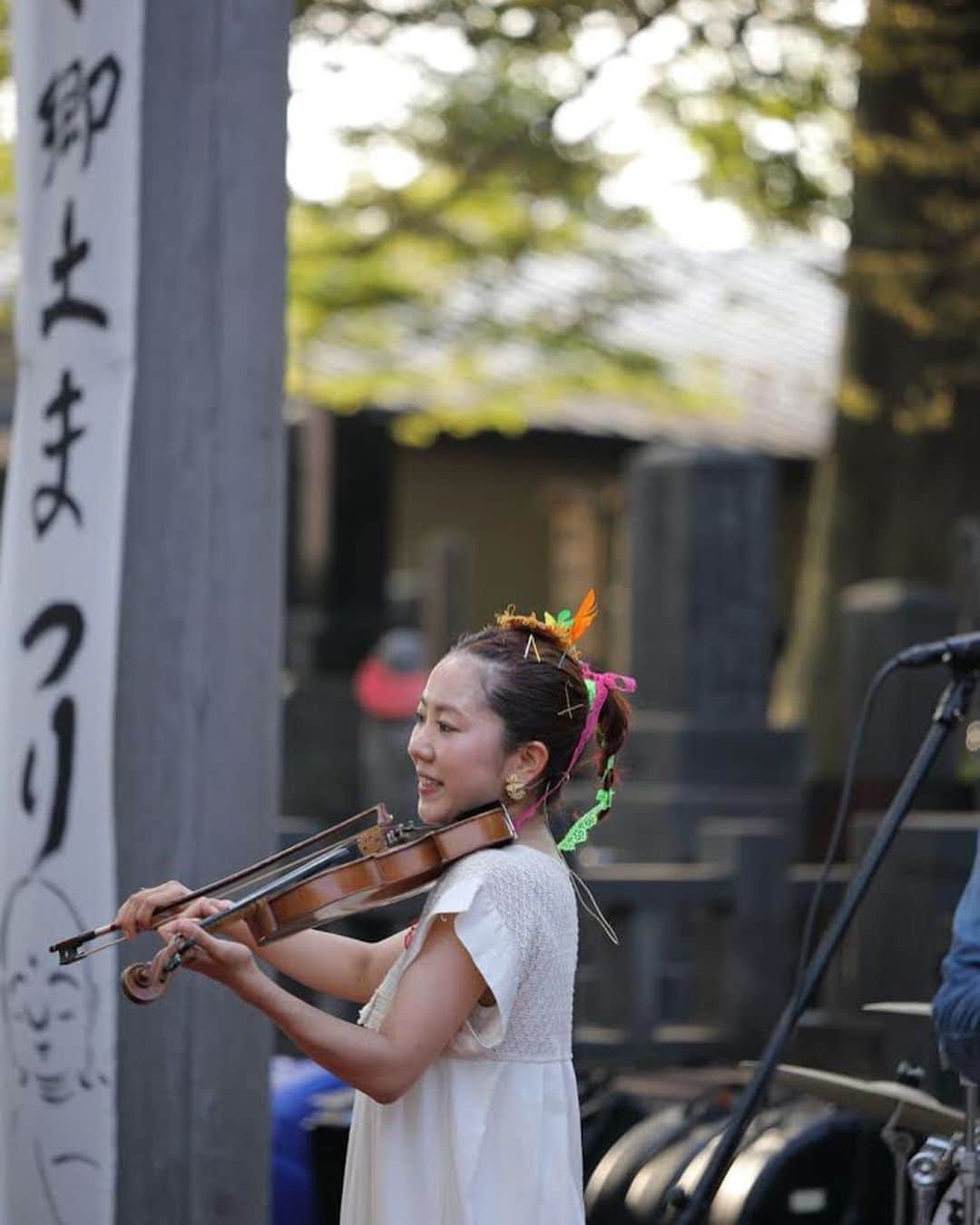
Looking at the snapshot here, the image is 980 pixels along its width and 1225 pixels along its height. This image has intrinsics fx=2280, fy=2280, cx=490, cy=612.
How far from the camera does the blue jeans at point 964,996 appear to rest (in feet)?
10.7

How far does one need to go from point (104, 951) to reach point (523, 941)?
1.25 meters

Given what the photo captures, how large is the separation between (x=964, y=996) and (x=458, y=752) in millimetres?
814

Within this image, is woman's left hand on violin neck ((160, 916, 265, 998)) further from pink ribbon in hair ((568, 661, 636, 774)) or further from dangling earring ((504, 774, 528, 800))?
pink ribbon in hair ((568, 661, 636, 774))

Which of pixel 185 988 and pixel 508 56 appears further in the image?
pixel 508 56

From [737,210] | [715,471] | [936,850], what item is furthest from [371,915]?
[737,210]

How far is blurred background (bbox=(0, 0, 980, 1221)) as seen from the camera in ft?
24.8

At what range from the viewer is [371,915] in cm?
747

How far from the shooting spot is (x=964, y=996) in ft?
10.7

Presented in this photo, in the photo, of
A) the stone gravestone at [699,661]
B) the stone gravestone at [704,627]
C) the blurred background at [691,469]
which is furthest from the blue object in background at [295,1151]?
the stone gravestone at [704,627]

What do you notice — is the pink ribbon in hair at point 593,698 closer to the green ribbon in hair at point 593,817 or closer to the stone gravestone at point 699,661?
the green ribbon in hair at point 593,817

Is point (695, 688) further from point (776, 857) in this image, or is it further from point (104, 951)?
point (104, 951)

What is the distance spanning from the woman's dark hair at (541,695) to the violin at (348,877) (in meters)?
0.13

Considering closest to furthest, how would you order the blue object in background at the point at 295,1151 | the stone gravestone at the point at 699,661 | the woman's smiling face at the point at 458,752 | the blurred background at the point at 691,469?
the woman's smiling face at the point at 458,752, the blue object in background at the point at 295,1151, the blurred background at the point at 691,469, the stone gravestone at the point at 699,661

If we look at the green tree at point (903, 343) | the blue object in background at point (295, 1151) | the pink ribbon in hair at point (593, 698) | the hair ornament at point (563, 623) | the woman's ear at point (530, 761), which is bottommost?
the blue object in background at point (295, 1151)
